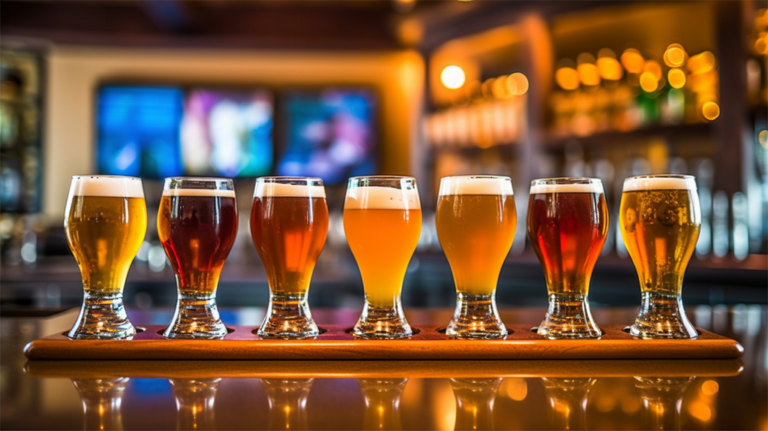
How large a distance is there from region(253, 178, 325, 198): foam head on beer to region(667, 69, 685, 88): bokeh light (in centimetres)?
295

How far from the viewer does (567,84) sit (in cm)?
391

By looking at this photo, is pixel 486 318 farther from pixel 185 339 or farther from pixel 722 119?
pixel 722 119

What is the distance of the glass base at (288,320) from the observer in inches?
32.5

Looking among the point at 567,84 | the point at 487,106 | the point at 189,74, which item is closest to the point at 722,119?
the point at 567,84

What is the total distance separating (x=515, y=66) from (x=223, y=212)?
3.89 metres

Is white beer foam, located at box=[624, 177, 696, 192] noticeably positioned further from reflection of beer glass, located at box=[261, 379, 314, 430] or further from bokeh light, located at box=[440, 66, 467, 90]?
bokeh light, located at box=[440, 66, 467, 90]

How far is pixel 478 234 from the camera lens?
2.84ft

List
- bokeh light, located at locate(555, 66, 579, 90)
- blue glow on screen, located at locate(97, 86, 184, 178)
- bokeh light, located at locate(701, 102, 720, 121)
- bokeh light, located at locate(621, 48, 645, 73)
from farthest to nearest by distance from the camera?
blue glow on screen, located at locate(97, 86, 184, 178)
bokeh light, located at locate(555, 66, 579, 90)
bokeh light, located at locate(621, 48, 645, 73)
bokeh light, located at locate(701, 102, 720, 121)

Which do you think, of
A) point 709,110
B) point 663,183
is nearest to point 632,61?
point 709,110

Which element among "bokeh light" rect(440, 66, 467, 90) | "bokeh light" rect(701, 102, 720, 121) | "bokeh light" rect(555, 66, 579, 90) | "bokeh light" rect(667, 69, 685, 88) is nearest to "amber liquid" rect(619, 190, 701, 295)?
"bokeh light" rect(701, 102, 720, 121)

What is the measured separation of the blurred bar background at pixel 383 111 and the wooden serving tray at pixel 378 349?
1646 mm

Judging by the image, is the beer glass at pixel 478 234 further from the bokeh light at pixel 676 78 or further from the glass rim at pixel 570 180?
the bokeh light at pixel 676 78

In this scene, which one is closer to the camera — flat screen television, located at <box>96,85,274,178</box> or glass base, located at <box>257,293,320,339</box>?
glass base, located at <box>257,293,320,339</box>

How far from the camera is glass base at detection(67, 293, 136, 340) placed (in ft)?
2.68
